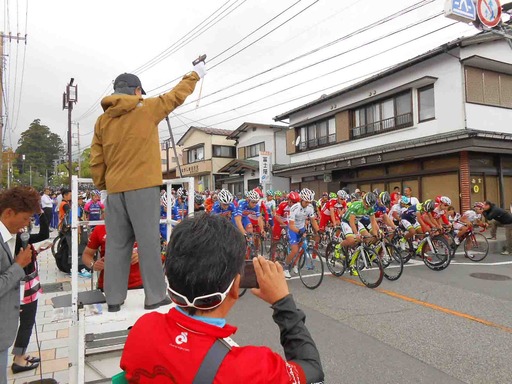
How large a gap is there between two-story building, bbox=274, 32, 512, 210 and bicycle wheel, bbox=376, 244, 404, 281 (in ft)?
25.2

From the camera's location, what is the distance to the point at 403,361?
3900 mm

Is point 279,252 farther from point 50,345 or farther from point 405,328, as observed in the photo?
point 50,345

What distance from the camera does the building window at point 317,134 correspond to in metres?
22.0

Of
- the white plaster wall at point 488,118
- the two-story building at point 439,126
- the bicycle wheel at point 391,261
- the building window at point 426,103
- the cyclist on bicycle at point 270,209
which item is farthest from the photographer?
the building window at point 426,103

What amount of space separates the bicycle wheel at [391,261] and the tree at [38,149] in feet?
239

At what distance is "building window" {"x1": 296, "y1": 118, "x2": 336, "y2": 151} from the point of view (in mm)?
21969

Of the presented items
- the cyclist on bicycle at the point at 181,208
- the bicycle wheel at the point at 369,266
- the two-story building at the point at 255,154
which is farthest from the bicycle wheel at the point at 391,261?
the two-story building at the point at 255,154

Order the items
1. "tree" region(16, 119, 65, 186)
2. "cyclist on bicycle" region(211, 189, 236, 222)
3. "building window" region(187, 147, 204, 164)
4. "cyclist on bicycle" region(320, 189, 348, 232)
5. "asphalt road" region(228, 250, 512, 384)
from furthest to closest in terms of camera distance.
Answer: "tree" region(16, 119, 65, 186) < "building window" region(187, 147, 204, 164) < "cyclist on bicycle" region(320, 189, 348, 232) < "cyclist on bicycle" region(211, 189, 236, 222) < "asphalt road" region(228, 250, 512, 384)

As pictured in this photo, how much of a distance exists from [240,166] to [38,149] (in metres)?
59.1

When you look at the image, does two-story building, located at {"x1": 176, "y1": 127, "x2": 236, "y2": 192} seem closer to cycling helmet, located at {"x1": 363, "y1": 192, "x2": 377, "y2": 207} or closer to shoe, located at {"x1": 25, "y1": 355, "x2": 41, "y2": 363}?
cycling helmet, located at {"x1": 363, "y1": 192, "x2": 377, "y2": 207}

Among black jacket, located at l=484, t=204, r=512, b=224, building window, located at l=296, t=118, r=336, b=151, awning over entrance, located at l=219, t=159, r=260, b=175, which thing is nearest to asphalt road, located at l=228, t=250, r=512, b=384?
black jacket, located at l=484, t=204, r=512, b=224

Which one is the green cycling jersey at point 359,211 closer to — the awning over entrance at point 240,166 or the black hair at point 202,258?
the black hair at point 202,258

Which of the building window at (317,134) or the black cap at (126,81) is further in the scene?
the building window at (317,134)

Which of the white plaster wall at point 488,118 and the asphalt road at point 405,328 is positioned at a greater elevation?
the white plaster wall at point 488,118
